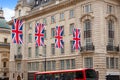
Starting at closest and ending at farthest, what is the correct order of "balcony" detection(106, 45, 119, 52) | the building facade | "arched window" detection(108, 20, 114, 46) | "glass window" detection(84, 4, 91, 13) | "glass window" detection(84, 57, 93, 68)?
the building facade, "glass window" detection(84, 57, 93, 68), "balcony" detection(106, 45, 119, 52), "arched window" detection(108, 20, 114, 46), "glass window" detection(84, 4, 91, 13)

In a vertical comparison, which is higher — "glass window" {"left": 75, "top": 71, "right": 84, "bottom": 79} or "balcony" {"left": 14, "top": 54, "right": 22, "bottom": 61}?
"balcony" {"left": 14, "top": 54, "right": 22, "bottom": 61}

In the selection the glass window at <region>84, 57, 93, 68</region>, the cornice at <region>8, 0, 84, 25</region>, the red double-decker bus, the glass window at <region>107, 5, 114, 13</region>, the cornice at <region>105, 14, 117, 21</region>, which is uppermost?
the cornice at <region>8, 0, 84, 25</region>

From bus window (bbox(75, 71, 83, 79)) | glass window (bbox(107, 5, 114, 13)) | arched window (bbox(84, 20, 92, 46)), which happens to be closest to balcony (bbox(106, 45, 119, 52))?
arched window (bbox(84, 20, 92, 46))

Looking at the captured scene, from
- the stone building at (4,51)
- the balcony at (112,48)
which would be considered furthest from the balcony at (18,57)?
the balcony at (112,48)

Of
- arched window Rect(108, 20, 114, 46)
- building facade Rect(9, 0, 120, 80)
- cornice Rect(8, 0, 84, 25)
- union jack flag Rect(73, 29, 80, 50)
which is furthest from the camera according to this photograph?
cornice Rect(8, 0, 84, 25)

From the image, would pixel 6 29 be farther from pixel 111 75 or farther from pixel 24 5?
pixel 111 75

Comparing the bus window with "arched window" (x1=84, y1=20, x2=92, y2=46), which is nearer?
the bus window

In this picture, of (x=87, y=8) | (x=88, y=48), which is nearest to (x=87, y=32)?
(x=88, y=48)

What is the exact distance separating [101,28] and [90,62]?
6.63 m

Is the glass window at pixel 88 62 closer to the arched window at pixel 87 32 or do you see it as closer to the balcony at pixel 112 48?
the arched window at pixel 87 32

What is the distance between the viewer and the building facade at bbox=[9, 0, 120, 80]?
2317 inches

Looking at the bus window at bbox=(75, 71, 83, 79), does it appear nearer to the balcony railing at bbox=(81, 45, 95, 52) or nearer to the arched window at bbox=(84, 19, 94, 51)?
the balcony railing at bbox=(81, 45, 95, 52)

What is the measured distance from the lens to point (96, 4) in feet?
195

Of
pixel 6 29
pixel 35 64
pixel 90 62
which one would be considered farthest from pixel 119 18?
pixel 6 29
